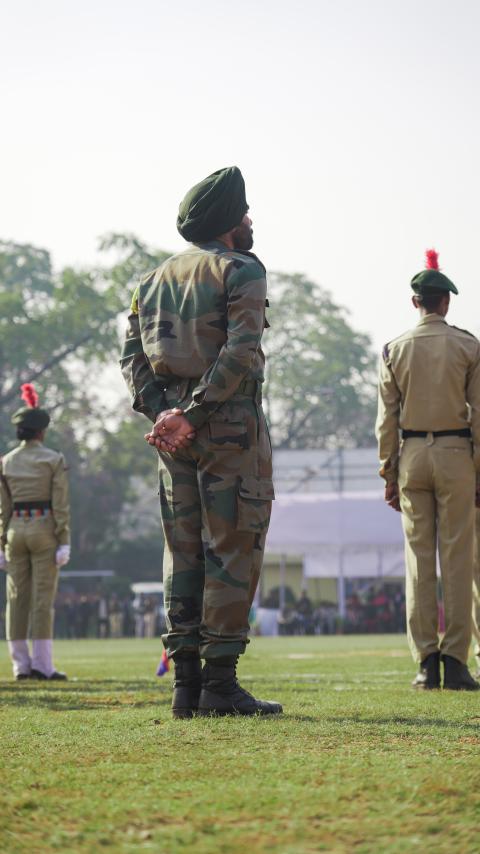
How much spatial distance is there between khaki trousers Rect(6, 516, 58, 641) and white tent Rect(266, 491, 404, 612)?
82.0 feet

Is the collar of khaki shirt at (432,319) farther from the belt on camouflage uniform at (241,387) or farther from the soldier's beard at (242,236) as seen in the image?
the belt on camouflage uniform at (241,387)

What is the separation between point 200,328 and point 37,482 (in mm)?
5452

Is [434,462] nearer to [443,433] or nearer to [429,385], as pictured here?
[443,433]

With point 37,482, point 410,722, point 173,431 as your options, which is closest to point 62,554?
point 37,482

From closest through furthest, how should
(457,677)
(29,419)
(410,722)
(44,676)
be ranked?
(410,722)
(457,677)
(44,676)
(29,419)

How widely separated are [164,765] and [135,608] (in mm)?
41188

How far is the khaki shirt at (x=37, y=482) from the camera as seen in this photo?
10.8 meters

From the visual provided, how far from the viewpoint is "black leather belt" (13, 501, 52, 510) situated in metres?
10.8

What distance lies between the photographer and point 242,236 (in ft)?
19.7

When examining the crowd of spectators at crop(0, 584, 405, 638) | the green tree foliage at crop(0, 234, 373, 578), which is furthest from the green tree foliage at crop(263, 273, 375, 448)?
the crowd of spectators at crop(0, 584, 405, 638)

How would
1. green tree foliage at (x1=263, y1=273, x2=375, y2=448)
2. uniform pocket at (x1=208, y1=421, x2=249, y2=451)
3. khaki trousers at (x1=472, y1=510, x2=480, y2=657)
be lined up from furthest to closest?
green tree foliage at (x1=263, y1=273, x2=375, y2=448) → khaki trousers at (x1=472, y1=510, x2=480, y2=657) → uniform pocket at (x1=208, y1=421, x2=249, y2=451)

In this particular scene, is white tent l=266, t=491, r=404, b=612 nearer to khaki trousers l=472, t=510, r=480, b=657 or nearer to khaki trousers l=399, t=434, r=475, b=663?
khaki trousers l=472, t=510, r=480, b=657

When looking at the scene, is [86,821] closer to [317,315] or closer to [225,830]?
[225,830]

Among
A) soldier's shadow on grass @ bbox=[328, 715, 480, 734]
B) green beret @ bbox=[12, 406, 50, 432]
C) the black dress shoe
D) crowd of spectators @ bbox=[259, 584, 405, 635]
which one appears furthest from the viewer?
crowd of spectators @ bbox=[259, 584, 405, 635]
